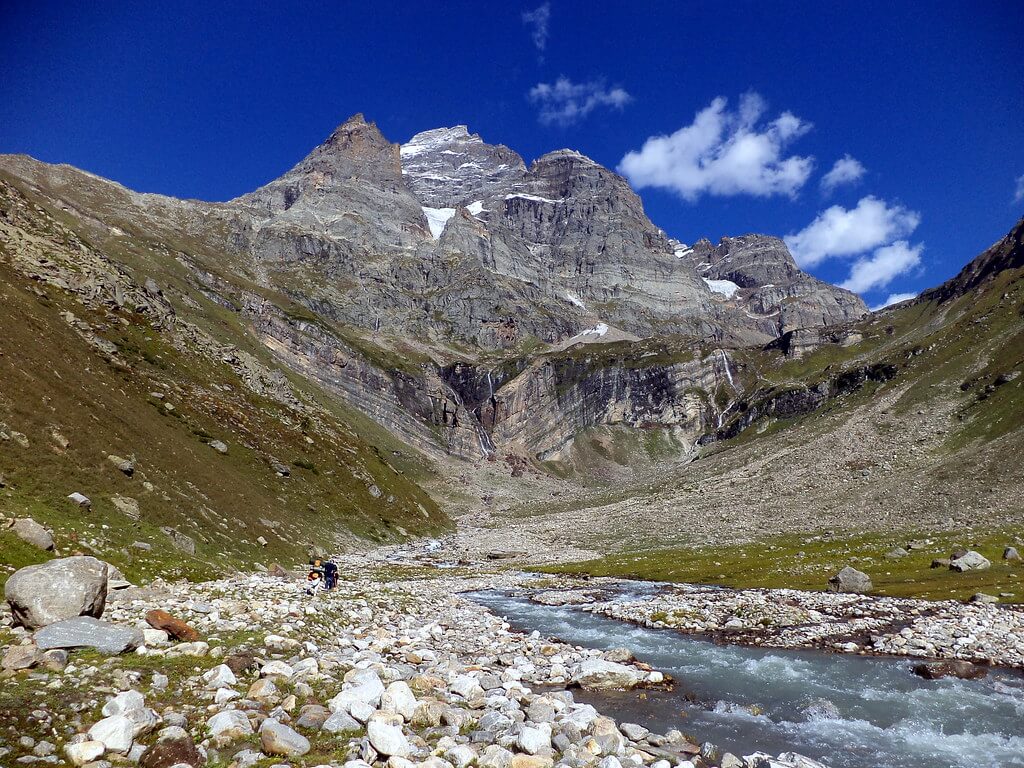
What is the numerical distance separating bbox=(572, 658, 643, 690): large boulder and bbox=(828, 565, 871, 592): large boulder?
32637 millimetres

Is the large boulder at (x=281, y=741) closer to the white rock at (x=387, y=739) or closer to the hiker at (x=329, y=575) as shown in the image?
the white rock at (x=387, y=739)

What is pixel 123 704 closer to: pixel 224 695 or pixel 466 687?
pixel 224 695

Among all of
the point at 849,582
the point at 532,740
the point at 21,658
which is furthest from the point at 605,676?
the point at 849,582

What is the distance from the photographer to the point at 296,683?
13375 mm

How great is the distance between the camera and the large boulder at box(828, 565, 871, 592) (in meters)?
45.4

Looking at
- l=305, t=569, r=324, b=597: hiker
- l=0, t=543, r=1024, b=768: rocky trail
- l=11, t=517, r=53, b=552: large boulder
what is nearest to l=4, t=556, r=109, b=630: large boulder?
l=0, t=543, r=1024, b=768: rocky trail

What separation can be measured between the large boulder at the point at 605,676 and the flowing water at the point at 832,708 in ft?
1.98

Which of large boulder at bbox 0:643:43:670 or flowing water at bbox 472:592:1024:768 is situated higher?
large boulder at bbox 0:643:43:670

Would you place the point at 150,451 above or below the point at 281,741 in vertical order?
above

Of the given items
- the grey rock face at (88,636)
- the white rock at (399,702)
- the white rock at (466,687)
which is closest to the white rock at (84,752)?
the white rock at (399,702)

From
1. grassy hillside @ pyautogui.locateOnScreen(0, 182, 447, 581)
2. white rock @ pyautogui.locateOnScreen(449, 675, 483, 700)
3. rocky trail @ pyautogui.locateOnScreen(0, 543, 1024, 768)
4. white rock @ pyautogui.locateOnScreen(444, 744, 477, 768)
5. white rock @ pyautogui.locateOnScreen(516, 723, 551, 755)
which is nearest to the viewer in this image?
rocky trail @ pyautogui.locateOnScreen(0, 543, 1024, 768)

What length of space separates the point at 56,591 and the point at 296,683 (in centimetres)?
797

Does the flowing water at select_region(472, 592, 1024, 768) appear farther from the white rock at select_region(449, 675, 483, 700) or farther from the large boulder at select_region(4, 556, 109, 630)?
the large boulder at select_region(4, 556, 109, 630)

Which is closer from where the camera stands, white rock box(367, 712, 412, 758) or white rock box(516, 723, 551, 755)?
white rock box(367, 712, 412, 758)
